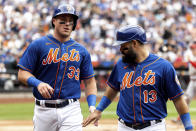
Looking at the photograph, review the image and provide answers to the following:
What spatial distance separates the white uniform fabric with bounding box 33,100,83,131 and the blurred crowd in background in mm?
11217

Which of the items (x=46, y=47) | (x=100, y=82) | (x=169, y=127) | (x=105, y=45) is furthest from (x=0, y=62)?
(x=46, y=47)

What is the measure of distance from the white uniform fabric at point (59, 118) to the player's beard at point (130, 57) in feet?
2.78

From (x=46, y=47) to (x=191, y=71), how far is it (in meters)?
5.64

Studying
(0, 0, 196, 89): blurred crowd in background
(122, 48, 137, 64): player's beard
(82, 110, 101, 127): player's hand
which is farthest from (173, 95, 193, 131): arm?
(0, 0, 196, 89): blurred crowd in background

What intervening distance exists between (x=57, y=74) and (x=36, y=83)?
1.20ft

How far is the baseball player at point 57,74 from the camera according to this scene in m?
4.05

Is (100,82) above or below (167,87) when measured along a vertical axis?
below

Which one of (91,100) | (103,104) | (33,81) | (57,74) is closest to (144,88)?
(103,104)

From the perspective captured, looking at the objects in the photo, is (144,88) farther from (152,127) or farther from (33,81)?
(33,81)

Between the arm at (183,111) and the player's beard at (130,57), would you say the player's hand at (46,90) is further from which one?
the arm at (183,111)

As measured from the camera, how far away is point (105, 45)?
722 inches

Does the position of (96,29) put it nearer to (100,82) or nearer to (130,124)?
(100,82)

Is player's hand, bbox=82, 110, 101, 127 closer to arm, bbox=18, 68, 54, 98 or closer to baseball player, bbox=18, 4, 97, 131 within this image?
baseball player, bbox=18, 4, 97, 131

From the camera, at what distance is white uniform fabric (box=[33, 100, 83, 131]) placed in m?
4.03
